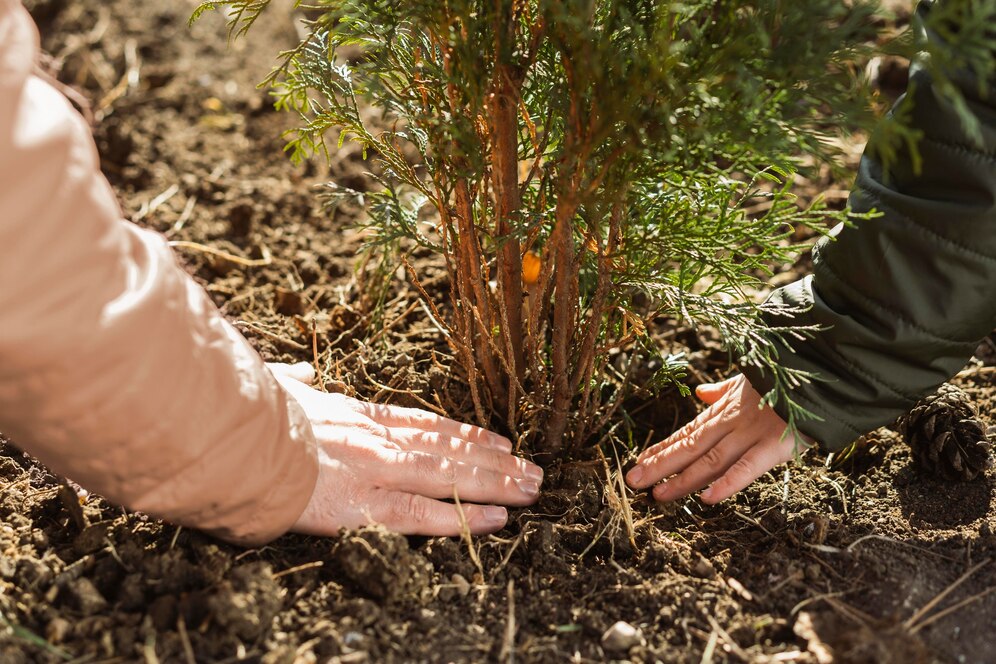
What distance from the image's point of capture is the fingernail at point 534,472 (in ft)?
7.06

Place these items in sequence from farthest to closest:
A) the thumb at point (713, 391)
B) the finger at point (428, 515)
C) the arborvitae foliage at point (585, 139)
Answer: the thumb at point (713, 391), the finger at point (428, 515), the arborvitae foliage at point (585, 139)

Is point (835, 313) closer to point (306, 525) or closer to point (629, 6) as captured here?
point (629, 6)

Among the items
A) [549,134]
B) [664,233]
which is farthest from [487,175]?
[664,233]

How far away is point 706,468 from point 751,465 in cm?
11

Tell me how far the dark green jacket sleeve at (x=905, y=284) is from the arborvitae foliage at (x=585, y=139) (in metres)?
0.08

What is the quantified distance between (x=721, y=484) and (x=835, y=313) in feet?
1.61

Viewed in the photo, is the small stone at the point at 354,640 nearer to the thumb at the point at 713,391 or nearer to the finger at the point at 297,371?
the finger at the point at 297,371

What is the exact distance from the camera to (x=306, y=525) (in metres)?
1.93

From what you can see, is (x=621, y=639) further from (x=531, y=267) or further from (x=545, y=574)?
(x=531, y=267)

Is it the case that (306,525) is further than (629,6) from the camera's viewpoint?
Yes

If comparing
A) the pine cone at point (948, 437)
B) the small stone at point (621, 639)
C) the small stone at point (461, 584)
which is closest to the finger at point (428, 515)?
the small stone at point (461, 584)

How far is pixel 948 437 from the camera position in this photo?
87.0 inches

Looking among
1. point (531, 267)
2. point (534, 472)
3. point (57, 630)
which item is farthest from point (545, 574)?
point (57, 630)

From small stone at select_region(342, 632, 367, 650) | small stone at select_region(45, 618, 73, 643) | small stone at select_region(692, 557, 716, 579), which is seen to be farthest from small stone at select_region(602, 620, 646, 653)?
small stone at select_region(45, 618, 73, 643)
